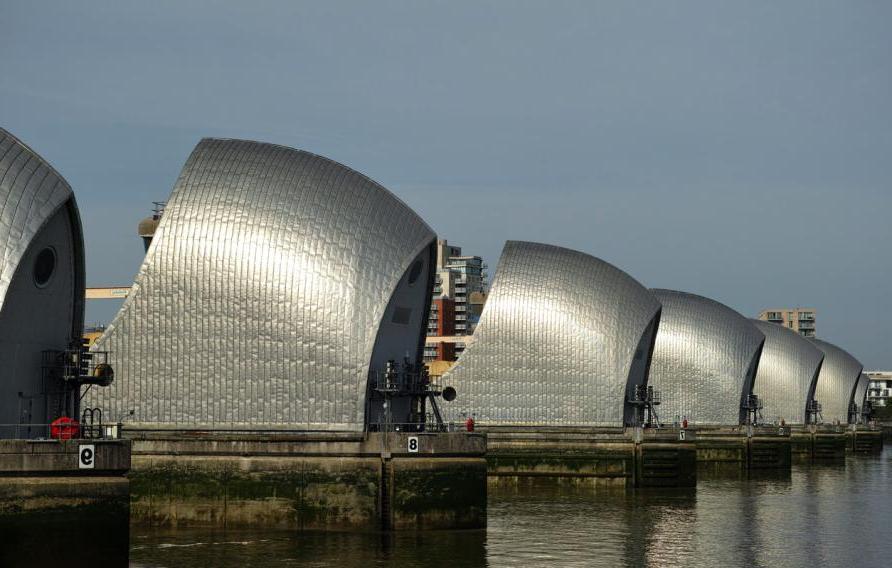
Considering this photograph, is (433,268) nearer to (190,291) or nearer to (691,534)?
(190,291)

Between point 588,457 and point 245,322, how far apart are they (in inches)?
1053

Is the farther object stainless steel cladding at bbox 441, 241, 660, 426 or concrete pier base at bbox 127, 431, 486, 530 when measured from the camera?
stainless steel cladding at bbox 441, 241, 660, 426

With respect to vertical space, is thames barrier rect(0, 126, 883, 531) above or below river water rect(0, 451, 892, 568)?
above

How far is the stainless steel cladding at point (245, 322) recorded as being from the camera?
4947 centimetres

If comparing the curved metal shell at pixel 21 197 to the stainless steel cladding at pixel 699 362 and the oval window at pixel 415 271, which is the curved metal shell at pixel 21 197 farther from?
the stainless steel cladding at pixel 699 362

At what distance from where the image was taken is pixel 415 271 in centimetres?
5394

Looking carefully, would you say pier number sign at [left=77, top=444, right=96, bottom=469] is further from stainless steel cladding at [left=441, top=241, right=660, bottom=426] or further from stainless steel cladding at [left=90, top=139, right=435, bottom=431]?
stainless steel cladding at [left=441, top=241, right=660, bottom=426]

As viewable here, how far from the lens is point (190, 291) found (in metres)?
49.7

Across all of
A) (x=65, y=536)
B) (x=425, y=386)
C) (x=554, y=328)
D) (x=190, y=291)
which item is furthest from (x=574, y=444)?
(x=65, y=536)

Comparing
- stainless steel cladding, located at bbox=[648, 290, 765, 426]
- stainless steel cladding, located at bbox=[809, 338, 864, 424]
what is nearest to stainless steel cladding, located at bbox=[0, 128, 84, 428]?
stainless steel cladding, located at bbox=[648, 290, 765, 426]

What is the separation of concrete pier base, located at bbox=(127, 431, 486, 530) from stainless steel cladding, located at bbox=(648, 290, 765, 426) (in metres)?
46.1

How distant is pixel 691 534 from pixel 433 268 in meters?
15.6

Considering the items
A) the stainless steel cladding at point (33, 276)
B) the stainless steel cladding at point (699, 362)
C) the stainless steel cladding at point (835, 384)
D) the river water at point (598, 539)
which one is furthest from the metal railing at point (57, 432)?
the stainless steel cladding at point (835, 384)

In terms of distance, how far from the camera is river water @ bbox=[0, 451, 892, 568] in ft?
136
